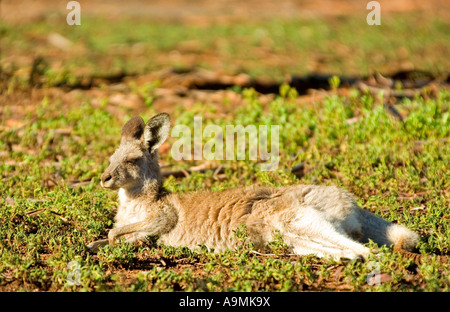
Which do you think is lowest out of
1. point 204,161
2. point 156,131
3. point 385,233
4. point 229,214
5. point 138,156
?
point 385,233

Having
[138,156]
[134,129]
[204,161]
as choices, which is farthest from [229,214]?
[204,161]

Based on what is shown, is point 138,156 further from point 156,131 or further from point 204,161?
point 204,161

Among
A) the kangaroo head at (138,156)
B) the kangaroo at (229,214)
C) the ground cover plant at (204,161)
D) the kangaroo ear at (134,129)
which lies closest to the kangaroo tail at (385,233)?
the kangaroo at (229,214)

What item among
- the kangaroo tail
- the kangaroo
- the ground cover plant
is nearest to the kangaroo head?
the kangaroo

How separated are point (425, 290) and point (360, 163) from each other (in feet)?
10.6

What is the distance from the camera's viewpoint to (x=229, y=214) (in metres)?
5.88

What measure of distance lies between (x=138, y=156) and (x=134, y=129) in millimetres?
318

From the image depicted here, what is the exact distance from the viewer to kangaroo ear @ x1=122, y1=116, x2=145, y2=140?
641 centimetres

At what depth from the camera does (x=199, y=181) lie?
7.61 meters

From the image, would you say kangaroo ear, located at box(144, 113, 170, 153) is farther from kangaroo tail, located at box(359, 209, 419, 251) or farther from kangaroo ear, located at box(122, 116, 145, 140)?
kangaroo tail, located at box(359, 209, 419, 251)

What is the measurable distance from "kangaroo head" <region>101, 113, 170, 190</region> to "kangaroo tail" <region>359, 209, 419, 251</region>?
2.09 metres

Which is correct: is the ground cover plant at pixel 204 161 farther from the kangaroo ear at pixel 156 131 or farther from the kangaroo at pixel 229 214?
the kangaroo ear at pixel 156 131

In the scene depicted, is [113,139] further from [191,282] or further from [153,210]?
[191,282]
